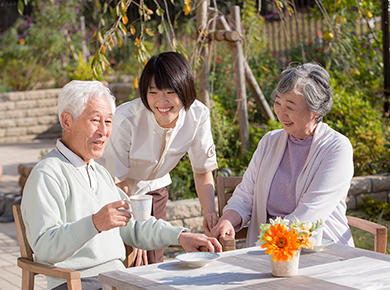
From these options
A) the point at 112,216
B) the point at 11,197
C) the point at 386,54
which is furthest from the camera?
the point at 386,54

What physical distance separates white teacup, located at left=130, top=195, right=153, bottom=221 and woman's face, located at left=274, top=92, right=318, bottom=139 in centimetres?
88

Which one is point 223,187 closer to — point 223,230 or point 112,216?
point 223,230

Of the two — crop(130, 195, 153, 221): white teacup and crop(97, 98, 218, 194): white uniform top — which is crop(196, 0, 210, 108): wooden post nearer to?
crop(97, 98, 218, 194): white uniform top

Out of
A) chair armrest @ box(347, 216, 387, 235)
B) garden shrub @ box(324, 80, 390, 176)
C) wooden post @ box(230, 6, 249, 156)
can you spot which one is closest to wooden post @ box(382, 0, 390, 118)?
garden shrub @ box(324, 80, 390, 176)

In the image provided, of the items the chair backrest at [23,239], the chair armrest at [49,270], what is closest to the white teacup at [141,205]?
the chair armrest at [49,270]

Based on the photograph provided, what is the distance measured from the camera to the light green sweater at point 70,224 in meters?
2.46

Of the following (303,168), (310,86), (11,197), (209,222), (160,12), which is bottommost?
(11,197)

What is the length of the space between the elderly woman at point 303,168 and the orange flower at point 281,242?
779 mm

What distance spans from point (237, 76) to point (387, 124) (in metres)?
1.77

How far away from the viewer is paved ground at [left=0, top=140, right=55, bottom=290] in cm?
487

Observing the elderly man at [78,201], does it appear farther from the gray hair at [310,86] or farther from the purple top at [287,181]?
the gray hair at [310,86]

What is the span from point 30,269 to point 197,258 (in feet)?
2.25

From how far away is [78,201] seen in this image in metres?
2.65

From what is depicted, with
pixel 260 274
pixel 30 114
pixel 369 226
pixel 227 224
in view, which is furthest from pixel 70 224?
pixel 30 114
